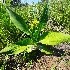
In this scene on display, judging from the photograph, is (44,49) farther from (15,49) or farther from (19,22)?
(19,22)

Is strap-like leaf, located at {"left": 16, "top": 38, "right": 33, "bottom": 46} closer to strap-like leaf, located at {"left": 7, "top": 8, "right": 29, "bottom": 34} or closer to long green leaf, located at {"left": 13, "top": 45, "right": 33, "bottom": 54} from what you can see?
long green leaf, located at {"left": 13, "top": 45, "right": 33, "bottom": 54}

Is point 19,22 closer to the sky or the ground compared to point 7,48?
closer to the sky

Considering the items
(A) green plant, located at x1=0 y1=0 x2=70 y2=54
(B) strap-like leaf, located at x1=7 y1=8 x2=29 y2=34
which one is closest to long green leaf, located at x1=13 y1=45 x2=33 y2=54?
(A) green plant, located at x1=0 y1=0 x2=70 y2=54

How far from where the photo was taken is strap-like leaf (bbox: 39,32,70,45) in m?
2.89

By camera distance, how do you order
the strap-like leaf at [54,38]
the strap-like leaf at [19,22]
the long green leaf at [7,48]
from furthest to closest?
the strap-like leaf at [19,22], the strap-like leaf at [54,38], the long green leaf at [7,48]

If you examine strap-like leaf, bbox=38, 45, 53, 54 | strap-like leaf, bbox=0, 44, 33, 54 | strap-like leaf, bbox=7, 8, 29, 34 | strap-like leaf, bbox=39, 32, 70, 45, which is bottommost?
strap-like leaf, bbox=38, 45, 53, 54

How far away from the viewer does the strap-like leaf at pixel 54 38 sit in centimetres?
289

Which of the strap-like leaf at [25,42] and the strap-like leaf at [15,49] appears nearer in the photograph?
the strap-like leaf at [15,49]

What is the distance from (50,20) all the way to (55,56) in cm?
140

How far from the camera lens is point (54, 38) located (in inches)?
117

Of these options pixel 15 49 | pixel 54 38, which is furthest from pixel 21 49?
Result: pixel 54 38

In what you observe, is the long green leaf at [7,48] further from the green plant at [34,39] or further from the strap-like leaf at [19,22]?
the strap-like leaf at [19,22]

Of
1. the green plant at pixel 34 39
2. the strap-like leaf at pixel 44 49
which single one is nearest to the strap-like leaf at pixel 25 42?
the green plant at pixel 34 39

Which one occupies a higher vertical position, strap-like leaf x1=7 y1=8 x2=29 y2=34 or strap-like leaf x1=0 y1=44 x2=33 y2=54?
strap-like leaf x1=7 y1=8 x2=29 y2=34
